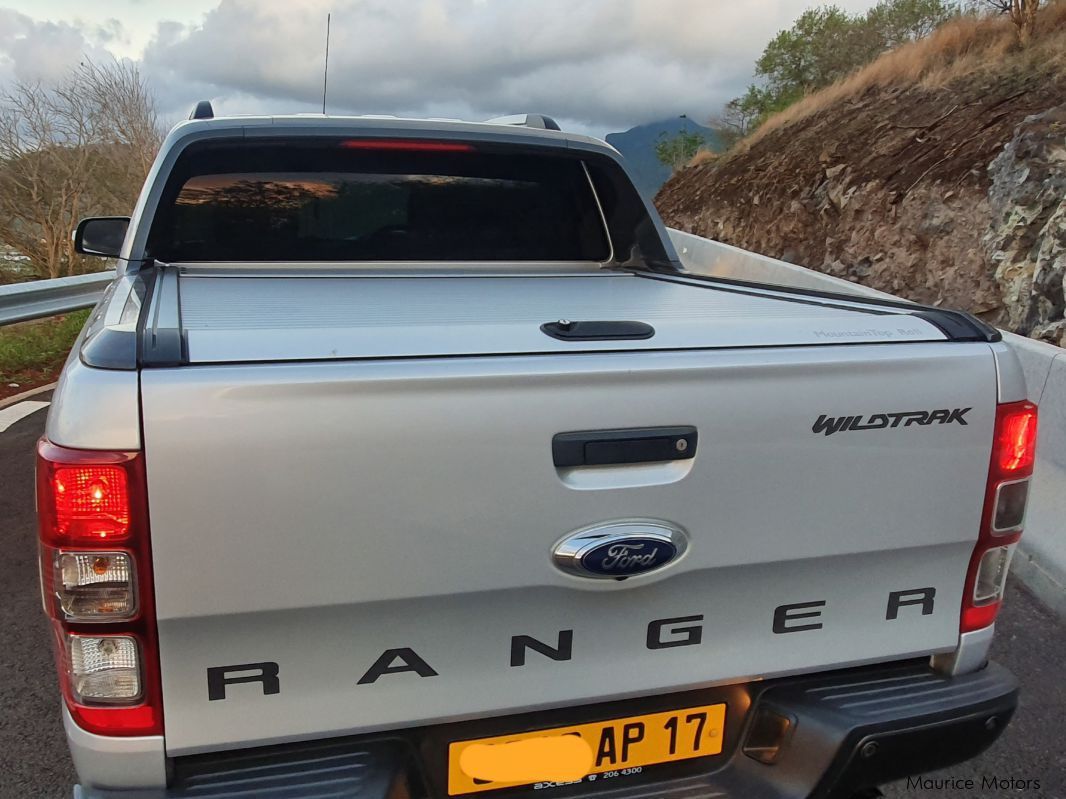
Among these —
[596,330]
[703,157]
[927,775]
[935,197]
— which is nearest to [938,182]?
[935,197]

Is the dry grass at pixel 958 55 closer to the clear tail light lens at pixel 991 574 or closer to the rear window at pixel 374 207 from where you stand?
the rear window at pixel 374 207

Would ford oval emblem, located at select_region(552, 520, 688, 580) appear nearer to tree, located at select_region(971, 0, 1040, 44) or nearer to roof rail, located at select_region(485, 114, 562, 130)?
roof rail, located at select_region(485, 114, 562, 130)

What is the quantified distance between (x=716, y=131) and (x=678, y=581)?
36.1 meters

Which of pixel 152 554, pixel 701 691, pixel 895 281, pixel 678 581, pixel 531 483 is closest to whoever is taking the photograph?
pixel 152 554

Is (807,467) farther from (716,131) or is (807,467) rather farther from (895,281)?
(716,131)

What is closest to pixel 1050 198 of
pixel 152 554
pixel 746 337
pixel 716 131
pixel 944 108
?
pixel 944 108

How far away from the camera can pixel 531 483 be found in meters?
1.65

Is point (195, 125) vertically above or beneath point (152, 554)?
above

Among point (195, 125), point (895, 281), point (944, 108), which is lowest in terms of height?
point (895, 281)

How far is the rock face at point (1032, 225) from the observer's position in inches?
265

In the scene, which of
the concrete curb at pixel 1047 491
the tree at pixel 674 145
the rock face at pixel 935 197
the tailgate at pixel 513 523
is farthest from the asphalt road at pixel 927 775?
the tree at pixel 674 145

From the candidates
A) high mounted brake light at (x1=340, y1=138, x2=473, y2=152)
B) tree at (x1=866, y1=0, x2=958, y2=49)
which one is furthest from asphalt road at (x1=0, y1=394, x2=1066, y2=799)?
tree at (x1=866, y1=0, x2=958, y2=49)

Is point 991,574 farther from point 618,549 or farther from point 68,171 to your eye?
point 68,171

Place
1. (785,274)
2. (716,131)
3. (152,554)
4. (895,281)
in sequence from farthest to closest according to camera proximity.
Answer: (716,131) → (895,281) → (785,274) → (152,554)
